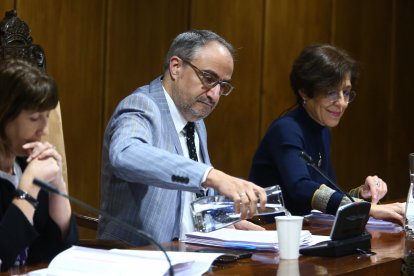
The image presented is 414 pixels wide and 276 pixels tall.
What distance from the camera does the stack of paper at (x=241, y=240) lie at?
256 centimetres

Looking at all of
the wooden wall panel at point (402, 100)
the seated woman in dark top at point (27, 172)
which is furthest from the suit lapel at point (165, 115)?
the wooden wall panel at point (402, 100)

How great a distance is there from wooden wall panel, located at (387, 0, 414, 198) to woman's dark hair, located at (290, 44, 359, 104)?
273cm

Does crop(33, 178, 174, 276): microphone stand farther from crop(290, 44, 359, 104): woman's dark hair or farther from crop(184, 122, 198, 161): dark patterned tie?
crop(290, 44, 359, 104): woman's dark hair

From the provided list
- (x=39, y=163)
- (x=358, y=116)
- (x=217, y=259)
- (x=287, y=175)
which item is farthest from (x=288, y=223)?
(x=358, y=116)

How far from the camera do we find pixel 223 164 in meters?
5.57

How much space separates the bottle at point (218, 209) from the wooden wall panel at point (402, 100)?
3.99 m

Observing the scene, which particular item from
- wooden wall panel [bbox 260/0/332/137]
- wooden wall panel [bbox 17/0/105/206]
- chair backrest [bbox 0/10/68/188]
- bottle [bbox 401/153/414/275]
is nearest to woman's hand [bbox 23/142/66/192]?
bottle [bbox 401/153/414/275]

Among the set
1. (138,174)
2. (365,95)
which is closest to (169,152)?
(138,174)

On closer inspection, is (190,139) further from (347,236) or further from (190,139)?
(347,236)

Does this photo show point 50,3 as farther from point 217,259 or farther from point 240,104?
point 217,259

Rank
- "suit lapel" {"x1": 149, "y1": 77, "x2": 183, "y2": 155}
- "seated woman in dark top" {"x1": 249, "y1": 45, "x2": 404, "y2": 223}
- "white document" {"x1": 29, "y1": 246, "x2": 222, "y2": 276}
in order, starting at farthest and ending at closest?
"seated woman in dark top" {"x1": 249, "y1": 45, "x2": 404, "y2": 223} → "suit lapel" {"x1": 149, "y1": 77, "x2": 183, "y2": 155} → "white document" {"x1": 29, "y1": 246, "x2": 222, "y2": 276}

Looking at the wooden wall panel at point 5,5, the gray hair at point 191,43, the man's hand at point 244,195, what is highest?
the wooden wall panel at point 5,5

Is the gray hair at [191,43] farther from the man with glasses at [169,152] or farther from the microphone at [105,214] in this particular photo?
the microphone at [105,214]

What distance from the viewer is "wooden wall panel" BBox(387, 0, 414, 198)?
648cm
